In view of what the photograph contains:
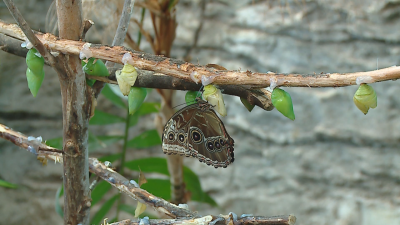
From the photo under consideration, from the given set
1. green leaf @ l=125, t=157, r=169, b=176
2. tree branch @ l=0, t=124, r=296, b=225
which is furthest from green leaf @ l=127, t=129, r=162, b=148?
tree branch @ l=0, t=124, r=296, b=225

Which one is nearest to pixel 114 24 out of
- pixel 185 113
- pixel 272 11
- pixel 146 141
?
pixel 146 141

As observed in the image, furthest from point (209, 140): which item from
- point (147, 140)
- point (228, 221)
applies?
point (147, 140)

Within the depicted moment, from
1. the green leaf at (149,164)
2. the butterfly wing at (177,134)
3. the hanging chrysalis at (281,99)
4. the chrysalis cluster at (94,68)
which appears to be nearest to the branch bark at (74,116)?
the chrysalis cluster at (94,68)

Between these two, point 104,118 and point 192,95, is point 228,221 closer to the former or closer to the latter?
point 192,95

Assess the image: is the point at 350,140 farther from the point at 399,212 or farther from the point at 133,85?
the point at 133,85

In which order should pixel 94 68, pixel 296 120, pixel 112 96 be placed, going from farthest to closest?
pixel 296 120 → pixel 112 96 → pixel 94 68

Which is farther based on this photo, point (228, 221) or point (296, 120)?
point (296, 120)

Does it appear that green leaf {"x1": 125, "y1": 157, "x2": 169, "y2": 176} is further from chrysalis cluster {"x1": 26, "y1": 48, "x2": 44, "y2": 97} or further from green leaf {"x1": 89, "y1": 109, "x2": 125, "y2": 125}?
chrysalis cluster {"x1": 26, "y1": 48, "x2": 44, "y2": 97}

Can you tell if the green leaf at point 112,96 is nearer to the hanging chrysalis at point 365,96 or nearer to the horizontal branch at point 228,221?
the horizontal branch at point 228,221
